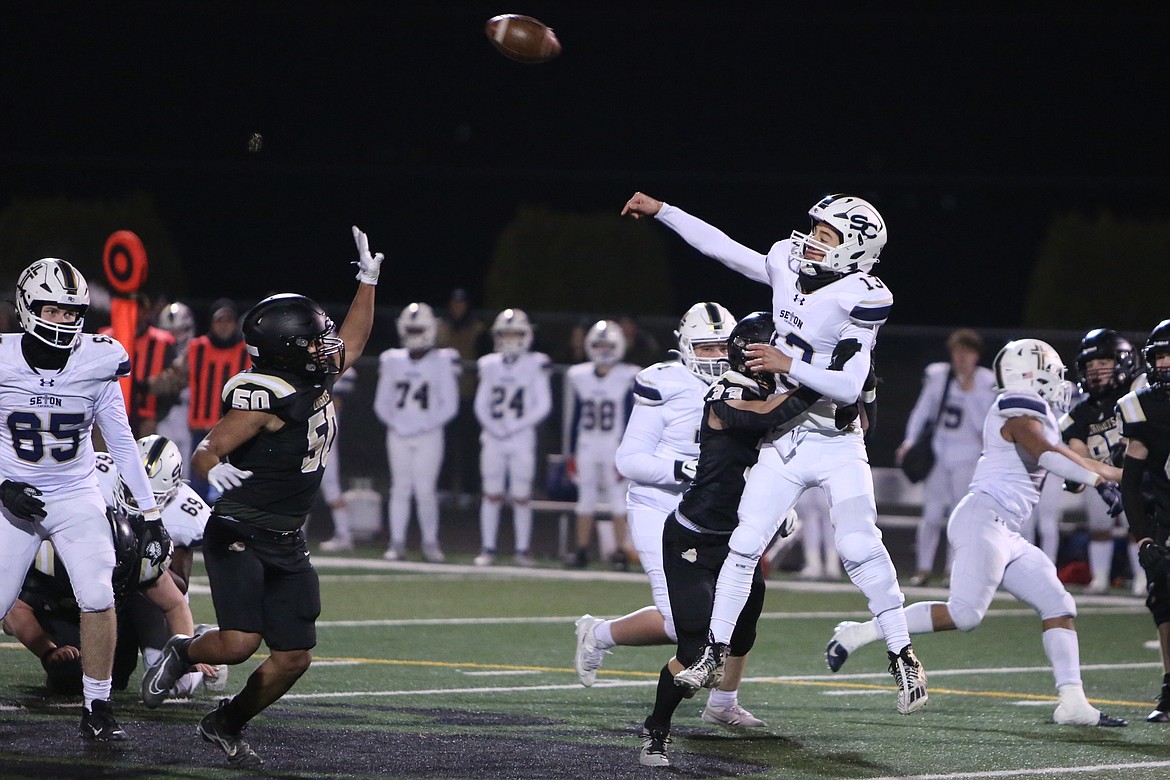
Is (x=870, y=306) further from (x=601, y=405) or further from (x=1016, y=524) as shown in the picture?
(x=601, y=405)

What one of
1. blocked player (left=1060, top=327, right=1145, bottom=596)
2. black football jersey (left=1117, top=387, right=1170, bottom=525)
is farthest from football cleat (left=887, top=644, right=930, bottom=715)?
blocked player (left=1060, top=327, right=1145, bottom=596)

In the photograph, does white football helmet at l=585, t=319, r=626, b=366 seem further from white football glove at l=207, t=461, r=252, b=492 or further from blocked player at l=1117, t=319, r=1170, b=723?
white football glove at l=207, t=461, r=252, b=492

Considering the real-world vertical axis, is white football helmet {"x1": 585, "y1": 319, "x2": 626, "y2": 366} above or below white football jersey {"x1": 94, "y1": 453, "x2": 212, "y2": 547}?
above

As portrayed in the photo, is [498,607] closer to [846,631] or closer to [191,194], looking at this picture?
[846,631]

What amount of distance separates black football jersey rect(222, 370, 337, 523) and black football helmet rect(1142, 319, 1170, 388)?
3615 mm

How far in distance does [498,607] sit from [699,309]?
4248 mm

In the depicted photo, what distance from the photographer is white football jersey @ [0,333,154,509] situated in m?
6.13

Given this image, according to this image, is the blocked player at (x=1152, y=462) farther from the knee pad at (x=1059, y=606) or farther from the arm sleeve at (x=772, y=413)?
the arm sleeve at (x=772, y=413)

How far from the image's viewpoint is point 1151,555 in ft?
23.3

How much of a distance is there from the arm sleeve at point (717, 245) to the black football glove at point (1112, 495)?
6.37ft

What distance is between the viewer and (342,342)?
19.2ft

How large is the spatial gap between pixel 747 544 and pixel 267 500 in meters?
1.63

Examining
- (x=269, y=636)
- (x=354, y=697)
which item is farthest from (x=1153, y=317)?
(x=269, y=636)

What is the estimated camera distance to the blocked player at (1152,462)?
7.20m
